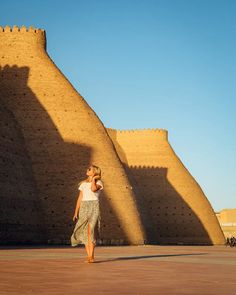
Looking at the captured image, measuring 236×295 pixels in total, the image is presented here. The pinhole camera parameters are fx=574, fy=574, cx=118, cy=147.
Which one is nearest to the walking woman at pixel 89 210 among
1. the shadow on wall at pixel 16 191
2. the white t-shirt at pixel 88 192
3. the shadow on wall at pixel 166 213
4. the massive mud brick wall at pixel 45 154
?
the white t-shirt at pixel 88 192

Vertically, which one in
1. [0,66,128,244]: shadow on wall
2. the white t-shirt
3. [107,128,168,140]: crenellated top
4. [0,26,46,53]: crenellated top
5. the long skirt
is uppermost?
[0,26,46,53]: crenellated top

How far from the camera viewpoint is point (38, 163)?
34688 millimetres

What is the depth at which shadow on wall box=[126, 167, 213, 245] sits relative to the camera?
54.1 meters

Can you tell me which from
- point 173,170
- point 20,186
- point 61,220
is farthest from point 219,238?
point 20,186

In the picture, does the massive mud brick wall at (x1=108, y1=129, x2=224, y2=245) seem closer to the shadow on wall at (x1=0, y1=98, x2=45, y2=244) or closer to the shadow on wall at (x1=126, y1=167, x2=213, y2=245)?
the shadow on wall at (x1=126, y1=167, x2=213, y2=245)

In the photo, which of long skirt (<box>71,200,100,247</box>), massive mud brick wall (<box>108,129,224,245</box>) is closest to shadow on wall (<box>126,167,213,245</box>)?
massive mud brick wall (<box>108,129,224,245</box>)

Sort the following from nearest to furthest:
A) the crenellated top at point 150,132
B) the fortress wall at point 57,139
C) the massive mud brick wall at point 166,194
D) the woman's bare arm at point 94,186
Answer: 1. the woman's bare arm at point 94,186
2. the fortress wall at point 57,139
3. the massive mud brick wall at point 166,194
4. the crenellated top at point 150,132

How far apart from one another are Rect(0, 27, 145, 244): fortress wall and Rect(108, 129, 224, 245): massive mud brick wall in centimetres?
1513

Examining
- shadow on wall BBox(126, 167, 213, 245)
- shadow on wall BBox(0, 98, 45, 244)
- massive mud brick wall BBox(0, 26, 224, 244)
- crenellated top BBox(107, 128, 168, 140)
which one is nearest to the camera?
shadow on wall BBox(0, 98, 45, 244)

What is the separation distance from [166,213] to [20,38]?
2416 centimetres

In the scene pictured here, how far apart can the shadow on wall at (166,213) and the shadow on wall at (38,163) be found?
18.9 metres

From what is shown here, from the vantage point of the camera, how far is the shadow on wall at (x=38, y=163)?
30969 mm

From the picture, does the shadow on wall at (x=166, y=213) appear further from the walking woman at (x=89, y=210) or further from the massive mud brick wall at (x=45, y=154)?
the walking woman at (x=89, y=210)

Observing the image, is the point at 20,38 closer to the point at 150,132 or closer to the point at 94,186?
the point at 150,132
